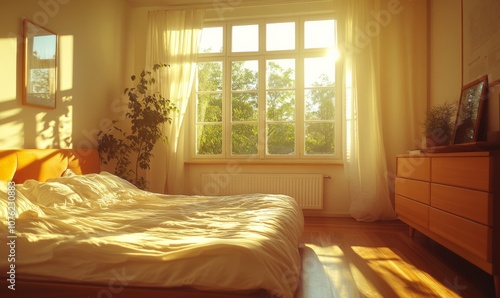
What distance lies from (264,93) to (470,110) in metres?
2.37

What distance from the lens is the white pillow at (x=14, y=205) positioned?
5.54ft

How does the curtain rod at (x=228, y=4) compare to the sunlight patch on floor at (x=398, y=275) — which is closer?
the sunlight patch on floor at (x=398, y=275)

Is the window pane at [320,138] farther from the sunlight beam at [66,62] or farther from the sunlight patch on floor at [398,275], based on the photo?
the sunlight beam at [66,62]

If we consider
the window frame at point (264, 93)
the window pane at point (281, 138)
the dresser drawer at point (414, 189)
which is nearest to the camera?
the dresser drawer at point (414, 189)

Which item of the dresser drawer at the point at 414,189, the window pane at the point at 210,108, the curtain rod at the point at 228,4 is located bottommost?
the dresser drawer at the point at 414,189

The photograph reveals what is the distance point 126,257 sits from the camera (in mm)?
1239

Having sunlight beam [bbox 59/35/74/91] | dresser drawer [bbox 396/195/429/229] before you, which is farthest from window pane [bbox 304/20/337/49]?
sunlight beam [bbox 59/35/74/91]

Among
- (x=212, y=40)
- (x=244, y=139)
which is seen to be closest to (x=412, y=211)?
(x=244, y=139)

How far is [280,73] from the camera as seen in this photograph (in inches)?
173

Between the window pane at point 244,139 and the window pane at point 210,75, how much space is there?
0.63m

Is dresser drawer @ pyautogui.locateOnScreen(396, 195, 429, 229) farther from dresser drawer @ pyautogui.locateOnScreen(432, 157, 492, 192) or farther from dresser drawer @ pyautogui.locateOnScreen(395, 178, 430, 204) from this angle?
dresser drawer @ pyautogui.locateOnScreen(432, 157, 492, 192)

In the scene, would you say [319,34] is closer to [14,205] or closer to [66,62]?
[66,62]

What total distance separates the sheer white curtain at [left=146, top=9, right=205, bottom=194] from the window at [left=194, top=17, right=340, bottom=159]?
10.1 inches

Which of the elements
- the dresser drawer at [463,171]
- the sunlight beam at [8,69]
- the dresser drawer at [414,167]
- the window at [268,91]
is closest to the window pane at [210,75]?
the window at [268,91]
